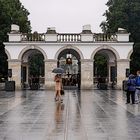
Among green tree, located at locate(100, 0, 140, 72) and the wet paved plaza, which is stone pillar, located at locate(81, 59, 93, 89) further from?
the wet paved plaza

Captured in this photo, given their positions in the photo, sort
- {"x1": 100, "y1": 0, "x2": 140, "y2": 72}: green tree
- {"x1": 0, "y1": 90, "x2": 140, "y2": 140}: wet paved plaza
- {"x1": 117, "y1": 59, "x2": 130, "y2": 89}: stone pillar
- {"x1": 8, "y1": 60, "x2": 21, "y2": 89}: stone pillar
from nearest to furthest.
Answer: {"x1": 0, "y1": 90, "x2": 140, "y2": 140}: wet paved plaza → {"x1": 117, "y1": 59, "x2": 130, "y2": 89}: stone pillar → {"x1": 8, "y1": 60, "x2": 21, "y2": 89}: stone pillar → {"x1": 100, "y1": 0, "x2": 140, "y2": 72}: green tree

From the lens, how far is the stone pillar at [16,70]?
44594 millimetres

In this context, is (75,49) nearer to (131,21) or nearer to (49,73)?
(49,73)

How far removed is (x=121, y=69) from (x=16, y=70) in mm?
9734

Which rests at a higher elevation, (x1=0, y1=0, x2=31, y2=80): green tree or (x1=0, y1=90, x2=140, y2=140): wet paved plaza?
(x1=0, y1=0, x2=31, y2=80): green tree

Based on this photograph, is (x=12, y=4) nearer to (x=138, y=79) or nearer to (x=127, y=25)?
(x=127, y=25)

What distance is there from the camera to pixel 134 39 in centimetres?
5222

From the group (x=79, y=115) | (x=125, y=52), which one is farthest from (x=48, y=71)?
(x=79, y=115)

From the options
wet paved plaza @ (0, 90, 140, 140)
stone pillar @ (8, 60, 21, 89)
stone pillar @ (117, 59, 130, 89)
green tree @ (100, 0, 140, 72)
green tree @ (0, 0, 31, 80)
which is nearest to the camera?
wet paved plaza @ (0, 90, 140, 140)

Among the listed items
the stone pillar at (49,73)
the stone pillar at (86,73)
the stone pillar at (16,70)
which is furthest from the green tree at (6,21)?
the stone pillar at (86,73)

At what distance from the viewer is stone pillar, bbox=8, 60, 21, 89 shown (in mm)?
44594

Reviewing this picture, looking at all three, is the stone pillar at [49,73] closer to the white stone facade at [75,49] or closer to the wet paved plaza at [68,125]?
the white stone facade at [75,49]

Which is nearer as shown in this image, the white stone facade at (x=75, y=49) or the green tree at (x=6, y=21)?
the white stone facade at (x=75, y=49)

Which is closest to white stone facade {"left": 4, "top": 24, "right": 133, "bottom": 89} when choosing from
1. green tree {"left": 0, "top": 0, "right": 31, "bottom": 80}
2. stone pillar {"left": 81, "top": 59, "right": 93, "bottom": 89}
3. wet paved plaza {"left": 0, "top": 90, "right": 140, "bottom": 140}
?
stone pillar {"left": 81, "top": 59, "right": 93, "bottom": 89}
